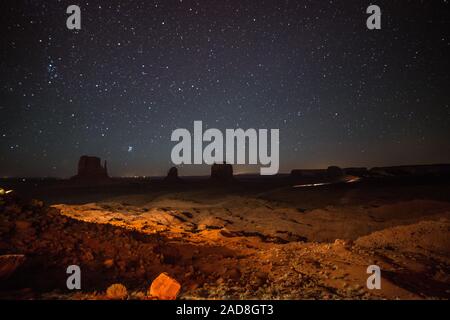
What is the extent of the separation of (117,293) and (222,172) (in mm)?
45427

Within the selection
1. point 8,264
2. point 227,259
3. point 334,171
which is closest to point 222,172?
point 334,171

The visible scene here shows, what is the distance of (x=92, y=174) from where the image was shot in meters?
66.9

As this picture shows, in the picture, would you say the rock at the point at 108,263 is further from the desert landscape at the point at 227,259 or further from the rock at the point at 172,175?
the rock at the point at 172,175

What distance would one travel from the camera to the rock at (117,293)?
3.96 meters

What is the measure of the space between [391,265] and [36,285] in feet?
19.3

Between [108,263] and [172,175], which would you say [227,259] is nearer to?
[108,263]

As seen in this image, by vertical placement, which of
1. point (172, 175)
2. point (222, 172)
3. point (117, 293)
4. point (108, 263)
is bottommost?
point (172, 175)

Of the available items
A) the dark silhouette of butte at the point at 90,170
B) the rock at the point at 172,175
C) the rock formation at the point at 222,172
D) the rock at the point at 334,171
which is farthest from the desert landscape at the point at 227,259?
the dark silhouette of butte at the point at 90,170

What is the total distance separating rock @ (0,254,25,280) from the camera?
4.36 m

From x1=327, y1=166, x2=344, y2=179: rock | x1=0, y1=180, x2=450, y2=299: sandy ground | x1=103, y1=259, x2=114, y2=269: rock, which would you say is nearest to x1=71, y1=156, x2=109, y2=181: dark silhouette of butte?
x1=327, y1=166, x2=344, y2=179: rock

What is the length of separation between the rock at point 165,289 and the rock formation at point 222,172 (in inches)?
1761

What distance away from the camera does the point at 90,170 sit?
66812 millimetres
